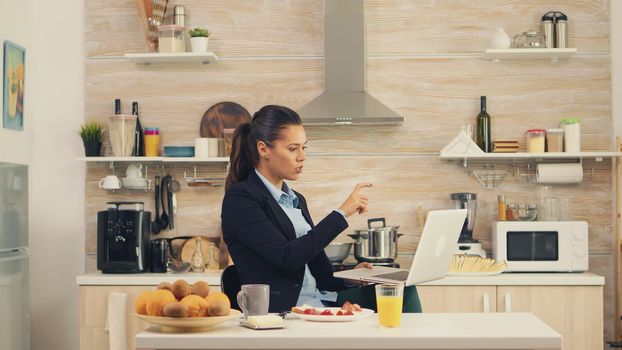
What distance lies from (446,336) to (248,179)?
114 centimetres

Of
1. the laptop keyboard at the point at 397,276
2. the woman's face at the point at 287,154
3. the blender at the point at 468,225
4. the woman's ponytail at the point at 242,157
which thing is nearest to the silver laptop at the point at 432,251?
the laptop keyboard at the point at 397,276

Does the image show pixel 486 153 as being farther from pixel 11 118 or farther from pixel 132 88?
pixel 11 118

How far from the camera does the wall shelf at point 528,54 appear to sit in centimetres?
479

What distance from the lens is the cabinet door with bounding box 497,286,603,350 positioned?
4434 mm

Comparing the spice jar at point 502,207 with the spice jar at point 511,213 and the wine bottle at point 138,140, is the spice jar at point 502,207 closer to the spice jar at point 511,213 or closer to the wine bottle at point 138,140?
the spice jar at point 511,213

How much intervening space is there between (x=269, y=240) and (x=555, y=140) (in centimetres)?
245

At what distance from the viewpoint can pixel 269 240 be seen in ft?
9.47

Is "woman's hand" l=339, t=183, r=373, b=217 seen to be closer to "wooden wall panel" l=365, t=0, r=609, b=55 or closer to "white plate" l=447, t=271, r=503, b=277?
"white plate" l=447, t=271, r=503, b=277

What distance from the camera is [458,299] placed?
4469 millimetres

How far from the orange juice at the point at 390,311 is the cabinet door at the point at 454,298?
213 centimetres

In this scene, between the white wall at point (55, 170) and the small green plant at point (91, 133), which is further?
the white wall at point (55, 170)

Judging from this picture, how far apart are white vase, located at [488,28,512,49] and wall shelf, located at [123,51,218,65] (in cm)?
149

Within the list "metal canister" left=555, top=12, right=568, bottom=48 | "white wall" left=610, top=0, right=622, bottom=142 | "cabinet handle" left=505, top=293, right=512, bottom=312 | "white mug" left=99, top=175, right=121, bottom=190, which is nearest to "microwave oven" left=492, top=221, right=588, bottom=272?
"cabinet handle" left=505, top=293, right=512, bottom=312

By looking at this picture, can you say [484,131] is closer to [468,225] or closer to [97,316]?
[468,225]
